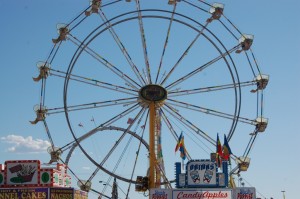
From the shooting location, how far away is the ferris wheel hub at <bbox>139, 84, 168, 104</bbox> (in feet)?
125

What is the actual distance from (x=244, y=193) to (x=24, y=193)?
549 inches

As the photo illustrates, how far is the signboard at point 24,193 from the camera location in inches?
1484

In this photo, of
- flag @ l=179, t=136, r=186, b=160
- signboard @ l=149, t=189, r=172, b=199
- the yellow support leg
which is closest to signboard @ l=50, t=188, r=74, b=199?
the yellow support leg

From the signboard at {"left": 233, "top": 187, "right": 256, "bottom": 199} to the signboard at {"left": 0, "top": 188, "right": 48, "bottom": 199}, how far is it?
12.0m

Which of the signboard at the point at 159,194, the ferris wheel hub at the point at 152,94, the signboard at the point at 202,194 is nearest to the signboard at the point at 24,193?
the signboard at the point at 159,194

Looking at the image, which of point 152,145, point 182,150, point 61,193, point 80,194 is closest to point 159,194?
point 152,145

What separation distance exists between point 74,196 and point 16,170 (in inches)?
166

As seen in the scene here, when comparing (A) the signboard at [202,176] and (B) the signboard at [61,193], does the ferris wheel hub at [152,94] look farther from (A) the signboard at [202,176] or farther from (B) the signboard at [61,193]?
(B) the signboard at [61,193]

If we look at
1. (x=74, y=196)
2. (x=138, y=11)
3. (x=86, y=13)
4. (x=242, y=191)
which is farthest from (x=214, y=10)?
(x=74, y=196)

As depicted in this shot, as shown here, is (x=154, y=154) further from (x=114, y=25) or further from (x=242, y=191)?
(x=114, y=25)

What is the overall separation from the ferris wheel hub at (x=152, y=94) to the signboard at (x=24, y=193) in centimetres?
861

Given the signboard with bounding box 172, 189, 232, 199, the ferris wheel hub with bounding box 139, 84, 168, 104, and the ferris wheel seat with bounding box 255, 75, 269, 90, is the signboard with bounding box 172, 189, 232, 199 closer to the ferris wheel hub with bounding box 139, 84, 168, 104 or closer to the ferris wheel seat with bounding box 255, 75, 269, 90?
the ferris wheel hub with bounding box 139, 84, 168, 104

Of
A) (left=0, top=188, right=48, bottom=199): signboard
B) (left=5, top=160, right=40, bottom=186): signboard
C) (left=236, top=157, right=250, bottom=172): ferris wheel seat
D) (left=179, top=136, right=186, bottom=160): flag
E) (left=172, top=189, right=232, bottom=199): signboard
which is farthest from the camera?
(left=236, top=157, right=250, bottom=172): ferris wheel seat

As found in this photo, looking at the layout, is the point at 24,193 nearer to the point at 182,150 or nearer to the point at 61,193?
the point at 61,193
